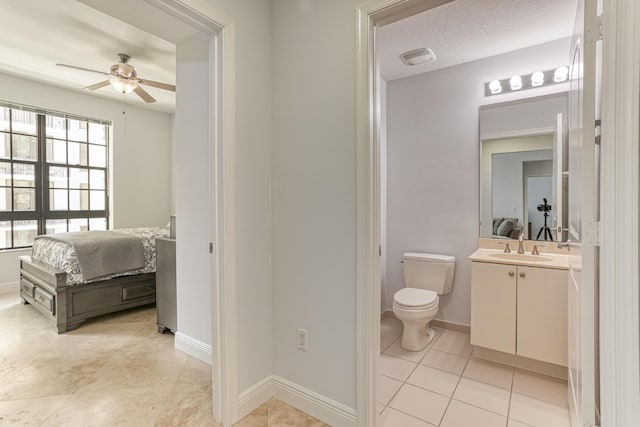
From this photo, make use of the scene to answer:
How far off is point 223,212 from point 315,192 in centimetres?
51

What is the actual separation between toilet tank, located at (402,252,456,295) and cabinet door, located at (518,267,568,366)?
27.5 inches

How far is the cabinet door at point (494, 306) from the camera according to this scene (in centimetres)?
224

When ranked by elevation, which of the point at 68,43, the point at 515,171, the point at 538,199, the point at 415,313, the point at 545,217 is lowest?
the point at 415,313

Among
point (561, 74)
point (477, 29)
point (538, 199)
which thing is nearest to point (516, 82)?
point (561, 74)

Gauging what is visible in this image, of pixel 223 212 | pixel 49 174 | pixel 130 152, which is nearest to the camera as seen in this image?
pixel 223 212

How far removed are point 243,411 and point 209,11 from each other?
2117 millimetres

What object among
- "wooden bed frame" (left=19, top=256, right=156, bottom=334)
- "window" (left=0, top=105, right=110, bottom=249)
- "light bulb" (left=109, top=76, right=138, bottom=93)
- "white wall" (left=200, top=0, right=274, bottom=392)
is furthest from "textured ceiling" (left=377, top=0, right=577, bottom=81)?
"window" (left=0, top=105, right=110, bottom=249)

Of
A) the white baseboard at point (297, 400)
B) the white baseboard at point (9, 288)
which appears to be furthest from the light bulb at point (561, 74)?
the white baseboard at point (9, 288)

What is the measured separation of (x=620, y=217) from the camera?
0.99 metres

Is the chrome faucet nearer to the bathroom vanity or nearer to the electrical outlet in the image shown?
the bathroom vanity

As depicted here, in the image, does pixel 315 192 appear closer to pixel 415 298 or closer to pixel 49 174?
pixel 415 298

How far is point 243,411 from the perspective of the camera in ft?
5.65

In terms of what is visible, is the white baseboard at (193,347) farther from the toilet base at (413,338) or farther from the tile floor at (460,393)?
the toilet base at (413,338)

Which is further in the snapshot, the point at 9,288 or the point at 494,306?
the point at 9,288
